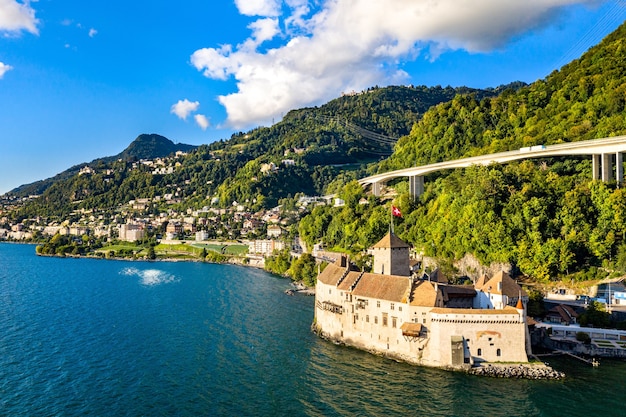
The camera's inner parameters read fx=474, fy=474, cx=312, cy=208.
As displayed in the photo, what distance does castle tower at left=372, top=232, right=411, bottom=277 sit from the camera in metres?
38.5

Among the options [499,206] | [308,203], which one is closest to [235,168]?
[308,203]

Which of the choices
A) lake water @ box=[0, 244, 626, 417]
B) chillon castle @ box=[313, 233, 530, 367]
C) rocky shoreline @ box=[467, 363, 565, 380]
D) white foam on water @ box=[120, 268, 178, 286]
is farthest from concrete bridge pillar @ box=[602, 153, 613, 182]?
white foam on water @ box=[120, 268, 178, 286]

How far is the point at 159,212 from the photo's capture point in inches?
6796

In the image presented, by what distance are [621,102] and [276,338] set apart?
4998 centimetres

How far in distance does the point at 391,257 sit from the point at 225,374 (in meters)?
15.7

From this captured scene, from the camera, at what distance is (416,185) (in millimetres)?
76000

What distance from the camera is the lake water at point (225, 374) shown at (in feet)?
85.0

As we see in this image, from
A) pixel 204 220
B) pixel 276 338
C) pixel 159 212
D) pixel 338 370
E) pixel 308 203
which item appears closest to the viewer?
pixel 338 370

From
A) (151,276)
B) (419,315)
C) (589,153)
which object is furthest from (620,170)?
(151,276)

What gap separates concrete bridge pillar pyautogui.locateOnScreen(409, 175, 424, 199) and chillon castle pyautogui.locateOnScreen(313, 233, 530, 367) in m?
37.4

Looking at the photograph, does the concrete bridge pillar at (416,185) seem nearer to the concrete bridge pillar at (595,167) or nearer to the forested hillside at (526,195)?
the forested hillside at (526,195)

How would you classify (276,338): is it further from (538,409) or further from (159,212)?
(159,212)

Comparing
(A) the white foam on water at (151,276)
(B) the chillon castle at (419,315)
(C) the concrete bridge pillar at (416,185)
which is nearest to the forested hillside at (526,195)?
(C) the concrete bridge pillar at (416,185)

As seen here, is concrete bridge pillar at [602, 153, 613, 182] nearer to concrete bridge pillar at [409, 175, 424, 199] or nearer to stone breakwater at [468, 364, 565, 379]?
stone breakwater at [468, 364, 565, 379]
